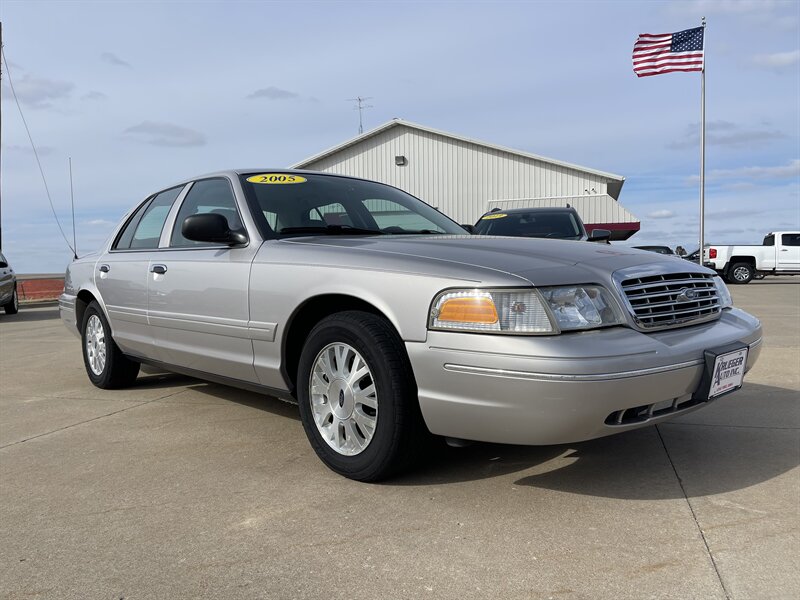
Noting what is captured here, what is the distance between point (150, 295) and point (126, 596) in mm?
2587

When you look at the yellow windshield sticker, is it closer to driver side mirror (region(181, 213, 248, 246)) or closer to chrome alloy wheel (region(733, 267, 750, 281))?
driver side mirror (region(181, 213, 248, 246))

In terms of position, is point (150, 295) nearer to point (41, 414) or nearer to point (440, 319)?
point (41, 414)

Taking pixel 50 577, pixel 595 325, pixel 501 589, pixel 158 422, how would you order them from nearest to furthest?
pixel 501 589, pixel 50 577, pixel 595 325, pixel 158 422

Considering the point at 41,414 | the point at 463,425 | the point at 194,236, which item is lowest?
the point at 41,414

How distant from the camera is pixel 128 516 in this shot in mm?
2822

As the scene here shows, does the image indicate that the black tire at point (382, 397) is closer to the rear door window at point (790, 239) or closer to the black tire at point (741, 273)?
the black tire at point (741, 273)

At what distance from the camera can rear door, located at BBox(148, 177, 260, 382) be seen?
146 inches

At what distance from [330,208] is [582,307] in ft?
6.01

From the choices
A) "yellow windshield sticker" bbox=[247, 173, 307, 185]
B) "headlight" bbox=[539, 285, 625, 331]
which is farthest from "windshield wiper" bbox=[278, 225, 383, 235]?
"headlight" bbox=[539, 285, 625, 331]

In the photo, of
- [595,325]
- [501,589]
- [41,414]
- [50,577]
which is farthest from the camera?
[41,414]

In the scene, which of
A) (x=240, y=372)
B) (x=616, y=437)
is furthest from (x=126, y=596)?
(x=616, y=437)

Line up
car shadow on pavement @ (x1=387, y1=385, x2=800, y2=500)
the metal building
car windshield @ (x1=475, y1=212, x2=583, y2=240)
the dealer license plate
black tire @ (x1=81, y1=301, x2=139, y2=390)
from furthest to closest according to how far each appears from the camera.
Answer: the metal building, car windshield @ (x1=475, y1=212, x2=583, y2=240), black tire @ (x1=81, y1=301, x2=139, y2=390), car shadow on pavement @ (x1=387, y1=385, x2=800, y2=500), the dealer license plate

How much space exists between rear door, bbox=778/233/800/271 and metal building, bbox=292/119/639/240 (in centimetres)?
495

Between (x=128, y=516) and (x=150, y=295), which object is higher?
(x=150, y=295)
